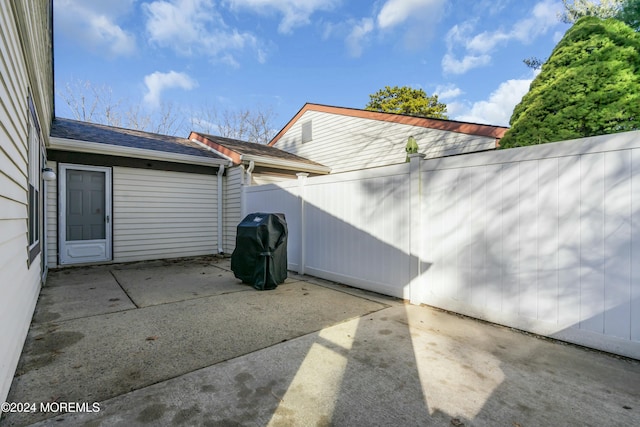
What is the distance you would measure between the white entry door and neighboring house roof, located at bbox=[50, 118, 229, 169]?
19.2 inches

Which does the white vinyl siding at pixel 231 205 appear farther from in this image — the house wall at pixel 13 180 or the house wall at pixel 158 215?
the house wall at pixel 13 180

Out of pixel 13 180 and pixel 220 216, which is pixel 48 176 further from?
pixel 220 216

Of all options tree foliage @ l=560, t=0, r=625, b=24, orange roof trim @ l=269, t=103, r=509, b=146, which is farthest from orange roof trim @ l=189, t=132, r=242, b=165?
tree foliage @ l=560, t=0, r=625, b=24

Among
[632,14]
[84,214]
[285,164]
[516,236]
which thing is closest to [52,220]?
[84,214]

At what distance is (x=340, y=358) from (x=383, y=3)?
11904 millimetres

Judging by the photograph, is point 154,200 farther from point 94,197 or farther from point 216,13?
point 216,13

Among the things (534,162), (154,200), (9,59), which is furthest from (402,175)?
(154,200)

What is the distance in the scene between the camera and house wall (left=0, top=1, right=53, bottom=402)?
6.02ft

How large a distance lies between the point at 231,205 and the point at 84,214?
10.4ft

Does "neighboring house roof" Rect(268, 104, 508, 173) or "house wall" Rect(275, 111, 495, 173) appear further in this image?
"house wall" Rect(275, 111, 495, 173)

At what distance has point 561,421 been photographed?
65.8 inches

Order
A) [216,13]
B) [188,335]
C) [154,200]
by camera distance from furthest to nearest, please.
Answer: [216,13], [154,200], [188,335]

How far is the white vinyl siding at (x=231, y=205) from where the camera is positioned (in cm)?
773

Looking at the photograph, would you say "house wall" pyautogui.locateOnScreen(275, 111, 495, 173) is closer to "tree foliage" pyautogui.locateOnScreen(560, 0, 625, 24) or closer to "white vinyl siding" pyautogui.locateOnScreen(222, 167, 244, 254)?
"white vinyl siding" pyautogui.locateOnScreen(222, 167, 244, 254)
